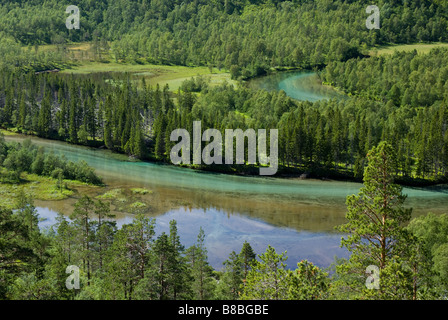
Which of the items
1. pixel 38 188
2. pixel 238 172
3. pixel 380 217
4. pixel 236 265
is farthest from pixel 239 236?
pixel 38 188

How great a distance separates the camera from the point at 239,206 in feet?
266

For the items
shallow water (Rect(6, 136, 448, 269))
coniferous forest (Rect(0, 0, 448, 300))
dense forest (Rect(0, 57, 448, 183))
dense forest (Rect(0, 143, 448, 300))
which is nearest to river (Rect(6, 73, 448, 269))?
shallow water (Rect(6, 136, 448, 269))

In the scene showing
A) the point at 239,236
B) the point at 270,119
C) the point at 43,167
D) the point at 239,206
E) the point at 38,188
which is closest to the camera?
the point at 239,236

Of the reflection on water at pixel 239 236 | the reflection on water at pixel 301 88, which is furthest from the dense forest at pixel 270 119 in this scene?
the reflection on water at pixel 239 236

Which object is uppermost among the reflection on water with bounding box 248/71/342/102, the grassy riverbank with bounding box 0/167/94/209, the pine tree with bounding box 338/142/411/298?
the reflection on water with bounding box 248/71/342/102

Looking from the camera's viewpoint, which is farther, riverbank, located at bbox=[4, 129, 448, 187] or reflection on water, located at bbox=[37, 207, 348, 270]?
riverbank, located at bbox=[4, 129, 448, 187]

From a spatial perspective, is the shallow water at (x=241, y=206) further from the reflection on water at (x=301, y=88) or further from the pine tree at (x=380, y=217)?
the reflection on water at (x=301, y=88)

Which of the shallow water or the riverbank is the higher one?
the riverbank

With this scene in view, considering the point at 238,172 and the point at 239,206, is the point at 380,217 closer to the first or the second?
the point at 239,206

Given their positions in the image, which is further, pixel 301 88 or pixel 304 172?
pixel 301 88

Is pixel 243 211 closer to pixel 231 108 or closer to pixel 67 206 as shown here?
pixel 67 206

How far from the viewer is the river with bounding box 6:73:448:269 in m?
64.8

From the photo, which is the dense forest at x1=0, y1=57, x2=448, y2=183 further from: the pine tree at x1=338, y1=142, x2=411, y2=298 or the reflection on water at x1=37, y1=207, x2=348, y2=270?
the pine tree at x1=338, y1=142, x2=411, y2=298

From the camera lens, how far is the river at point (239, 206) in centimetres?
6475
